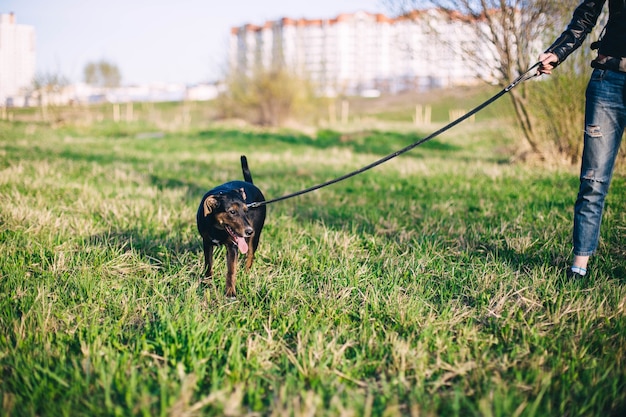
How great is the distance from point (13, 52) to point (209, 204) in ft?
132

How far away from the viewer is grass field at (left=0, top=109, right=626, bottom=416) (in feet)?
7.11

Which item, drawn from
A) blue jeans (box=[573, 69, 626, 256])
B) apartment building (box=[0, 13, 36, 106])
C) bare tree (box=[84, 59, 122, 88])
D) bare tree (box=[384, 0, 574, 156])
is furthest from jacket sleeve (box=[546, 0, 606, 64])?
bare tree (box=[84, 59, 122, 88])

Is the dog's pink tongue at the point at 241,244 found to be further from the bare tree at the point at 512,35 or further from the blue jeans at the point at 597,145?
the bare tree at the point at 512,35

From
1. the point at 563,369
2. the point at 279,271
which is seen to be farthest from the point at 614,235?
the point at 279,271

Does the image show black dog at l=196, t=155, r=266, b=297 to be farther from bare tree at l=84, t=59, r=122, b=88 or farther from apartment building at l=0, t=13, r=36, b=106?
bare tree at l=84, t=59, r=122, b=88

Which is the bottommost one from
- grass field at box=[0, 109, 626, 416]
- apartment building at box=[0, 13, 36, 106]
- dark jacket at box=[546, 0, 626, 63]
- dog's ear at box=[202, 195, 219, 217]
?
grass field at box=[0, 109, 626, 416]

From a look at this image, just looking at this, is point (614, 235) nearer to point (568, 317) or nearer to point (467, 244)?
point (467, 244)

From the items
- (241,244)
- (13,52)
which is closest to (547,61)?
(241,244)

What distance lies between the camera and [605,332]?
8.97 feet

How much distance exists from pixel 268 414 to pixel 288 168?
347 inches

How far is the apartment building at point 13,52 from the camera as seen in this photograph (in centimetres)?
3424

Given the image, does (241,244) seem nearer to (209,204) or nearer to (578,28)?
(209,204)

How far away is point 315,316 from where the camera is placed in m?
3.01

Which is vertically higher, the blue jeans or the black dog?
the blue jeans
